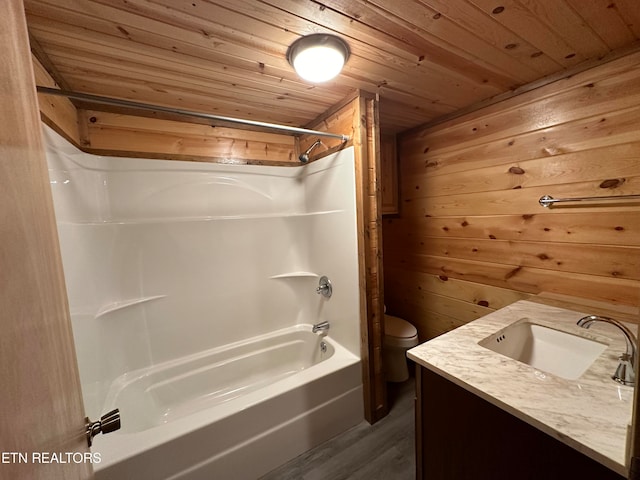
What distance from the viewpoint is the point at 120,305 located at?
1642 mm

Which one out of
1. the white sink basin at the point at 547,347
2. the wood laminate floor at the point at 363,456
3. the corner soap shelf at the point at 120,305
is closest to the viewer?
the white sink basin at the point at 547,347

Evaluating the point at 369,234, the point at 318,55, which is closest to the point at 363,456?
the point at 369,234

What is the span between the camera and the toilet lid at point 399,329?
6.67 feet

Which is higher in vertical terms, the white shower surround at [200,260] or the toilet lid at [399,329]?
the white shower surround at [200,260]

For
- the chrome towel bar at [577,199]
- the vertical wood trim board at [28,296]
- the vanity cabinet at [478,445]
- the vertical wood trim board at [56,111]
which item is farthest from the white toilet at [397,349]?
the vertical wood trim board at [56,111]

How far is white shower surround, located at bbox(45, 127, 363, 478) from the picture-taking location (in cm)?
139

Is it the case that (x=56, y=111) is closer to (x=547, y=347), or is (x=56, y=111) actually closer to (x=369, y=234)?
(x=369, y=234)

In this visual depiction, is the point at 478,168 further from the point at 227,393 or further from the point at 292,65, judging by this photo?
the point at 227,393

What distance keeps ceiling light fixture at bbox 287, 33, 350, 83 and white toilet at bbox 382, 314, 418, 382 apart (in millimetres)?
1800

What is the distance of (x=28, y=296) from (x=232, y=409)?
3.80 ft

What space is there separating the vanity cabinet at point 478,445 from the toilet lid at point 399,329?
3.41 feet

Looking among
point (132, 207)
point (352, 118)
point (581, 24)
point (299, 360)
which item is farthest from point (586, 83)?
point (132, 207)

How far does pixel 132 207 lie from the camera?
1741 mm

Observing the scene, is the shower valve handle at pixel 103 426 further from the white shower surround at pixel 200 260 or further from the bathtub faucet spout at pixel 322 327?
the bathtub faucet spout at pixel 322 327
